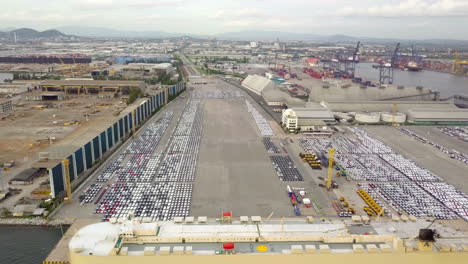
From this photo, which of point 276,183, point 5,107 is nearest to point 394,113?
point 276,183

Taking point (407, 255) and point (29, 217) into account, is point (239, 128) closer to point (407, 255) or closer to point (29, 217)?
point (29, 217)

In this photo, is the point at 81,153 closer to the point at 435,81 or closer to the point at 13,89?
the point at 13,89

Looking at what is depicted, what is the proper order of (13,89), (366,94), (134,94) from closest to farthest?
1. (134,94)
2. (366,94)
3. (13,89)

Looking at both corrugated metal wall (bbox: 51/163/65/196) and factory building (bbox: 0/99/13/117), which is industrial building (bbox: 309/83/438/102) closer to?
corrugated metal wall (bbox: 51/163/65/196)

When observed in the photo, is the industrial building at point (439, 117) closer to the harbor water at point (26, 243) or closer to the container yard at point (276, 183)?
the container yard at point (276, 183)

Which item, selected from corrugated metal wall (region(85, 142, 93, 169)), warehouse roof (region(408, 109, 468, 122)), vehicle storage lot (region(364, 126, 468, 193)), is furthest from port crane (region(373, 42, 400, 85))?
corrugated metal wall (region(85, 142, 93, 169))

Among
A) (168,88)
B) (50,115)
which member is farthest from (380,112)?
(50,115)

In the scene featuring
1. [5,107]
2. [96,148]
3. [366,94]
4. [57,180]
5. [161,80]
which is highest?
[161,80]

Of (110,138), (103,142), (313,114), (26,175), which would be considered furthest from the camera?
(313,114)
